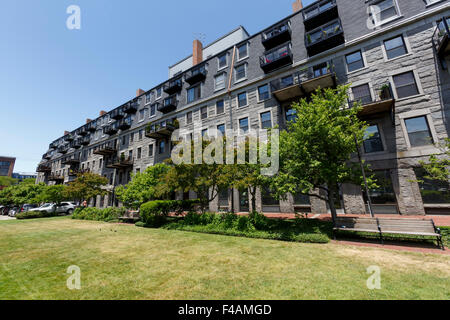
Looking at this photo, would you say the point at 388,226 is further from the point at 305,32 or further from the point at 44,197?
the point at 44,197

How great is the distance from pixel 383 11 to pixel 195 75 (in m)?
18.9

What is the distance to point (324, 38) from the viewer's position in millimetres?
15453

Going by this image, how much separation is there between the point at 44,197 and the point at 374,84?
38314 mm

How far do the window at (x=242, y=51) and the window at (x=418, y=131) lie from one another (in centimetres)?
1636

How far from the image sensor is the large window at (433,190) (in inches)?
424

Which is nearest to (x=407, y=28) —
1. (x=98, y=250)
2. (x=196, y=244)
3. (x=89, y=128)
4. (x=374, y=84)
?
(x=374, y=84)

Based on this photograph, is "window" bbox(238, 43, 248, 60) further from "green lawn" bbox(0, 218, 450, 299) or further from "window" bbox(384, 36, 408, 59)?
"green lawn" bbox(0, 218, 450, 299)

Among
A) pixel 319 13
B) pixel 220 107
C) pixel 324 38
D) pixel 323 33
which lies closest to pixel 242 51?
pixel 220 107

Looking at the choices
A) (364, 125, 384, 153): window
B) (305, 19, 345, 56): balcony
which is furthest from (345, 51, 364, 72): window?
(364, 125, 384, 153): window

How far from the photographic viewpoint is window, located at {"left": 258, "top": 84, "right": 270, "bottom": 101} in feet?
60.5

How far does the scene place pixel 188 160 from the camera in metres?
11.6

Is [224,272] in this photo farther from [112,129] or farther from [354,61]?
[112,129]

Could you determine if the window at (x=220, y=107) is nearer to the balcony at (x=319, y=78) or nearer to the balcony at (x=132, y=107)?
the balcony at (x=319, y=78)
